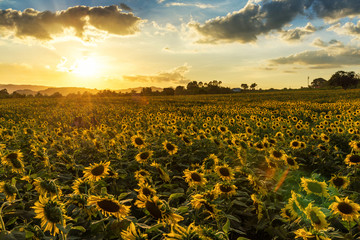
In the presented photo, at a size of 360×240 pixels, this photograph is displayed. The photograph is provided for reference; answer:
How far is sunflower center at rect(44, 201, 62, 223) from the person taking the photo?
1860mm

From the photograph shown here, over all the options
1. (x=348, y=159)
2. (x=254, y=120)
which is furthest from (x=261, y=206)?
(x=254, y=120)

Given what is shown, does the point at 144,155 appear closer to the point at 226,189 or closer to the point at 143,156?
the point at 143,156

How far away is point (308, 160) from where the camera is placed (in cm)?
691

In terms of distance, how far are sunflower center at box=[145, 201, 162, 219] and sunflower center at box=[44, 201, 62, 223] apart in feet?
2.26

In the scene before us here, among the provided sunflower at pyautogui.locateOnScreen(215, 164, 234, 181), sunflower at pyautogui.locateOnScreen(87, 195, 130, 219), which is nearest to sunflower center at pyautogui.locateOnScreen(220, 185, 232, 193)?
sunflower at pyautogui.locateOnScreen(215, 164, 234, 181)

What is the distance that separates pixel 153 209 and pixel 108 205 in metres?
0.40

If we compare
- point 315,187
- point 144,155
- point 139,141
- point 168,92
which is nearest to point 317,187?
point 315,187

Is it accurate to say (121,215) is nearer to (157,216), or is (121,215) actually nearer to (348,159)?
(157,216)

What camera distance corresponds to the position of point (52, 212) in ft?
6.14

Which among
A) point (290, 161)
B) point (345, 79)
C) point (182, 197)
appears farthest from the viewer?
point (345, 79)

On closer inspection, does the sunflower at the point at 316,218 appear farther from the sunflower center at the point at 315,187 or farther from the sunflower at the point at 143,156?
the sunflower at the point at 143,156

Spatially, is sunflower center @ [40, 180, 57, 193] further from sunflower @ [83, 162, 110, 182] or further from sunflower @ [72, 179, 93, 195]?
sunflower @ [83, 162, 110, 182]

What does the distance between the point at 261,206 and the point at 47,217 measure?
7.51ft

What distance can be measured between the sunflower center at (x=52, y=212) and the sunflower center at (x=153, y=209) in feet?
2.26
